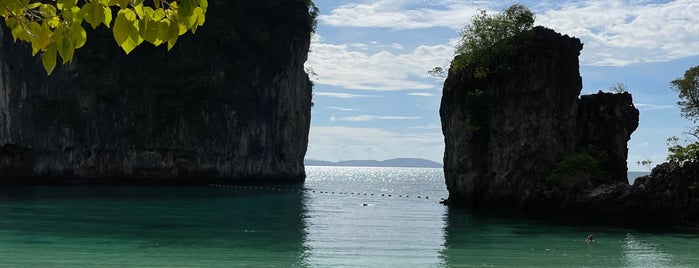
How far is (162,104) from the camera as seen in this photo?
223ft

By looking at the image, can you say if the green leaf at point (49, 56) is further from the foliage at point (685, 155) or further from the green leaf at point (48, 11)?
the foliage at point (685, 155)

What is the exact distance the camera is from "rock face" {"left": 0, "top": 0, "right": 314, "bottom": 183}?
63.7 m

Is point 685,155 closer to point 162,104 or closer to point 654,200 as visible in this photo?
point 654,200

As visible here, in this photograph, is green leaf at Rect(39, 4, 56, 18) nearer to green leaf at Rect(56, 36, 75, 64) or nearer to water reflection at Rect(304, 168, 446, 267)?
green leaf at Rect(56, 36, 75, 64)

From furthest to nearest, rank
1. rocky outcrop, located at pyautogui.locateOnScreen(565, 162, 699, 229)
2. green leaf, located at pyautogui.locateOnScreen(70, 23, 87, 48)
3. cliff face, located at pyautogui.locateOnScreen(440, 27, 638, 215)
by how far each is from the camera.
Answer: cliff face, located at pyautogui.locateOnScreen(440, 27, 638, 215) → rocky outcrop, located at pyautogui.locateOnScreen(565, 162, 699, 229) → green leaf, located at pyautogui.locateOnScreen(70, 23, 87, 48)

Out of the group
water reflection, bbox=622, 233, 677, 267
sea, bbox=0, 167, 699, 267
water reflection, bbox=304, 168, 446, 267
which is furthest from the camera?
water reflection, bbox=304, 168, 446, 267

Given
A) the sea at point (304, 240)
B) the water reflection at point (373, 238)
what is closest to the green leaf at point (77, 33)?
the sea at point (304, 240)

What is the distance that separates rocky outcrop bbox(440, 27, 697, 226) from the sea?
428cm

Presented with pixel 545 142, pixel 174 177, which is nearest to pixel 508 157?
pixel 545 142

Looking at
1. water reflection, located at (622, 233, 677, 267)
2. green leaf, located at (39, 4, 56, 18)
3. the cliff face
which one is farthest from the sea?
green leaf, located at (39, 4, 56, 18)

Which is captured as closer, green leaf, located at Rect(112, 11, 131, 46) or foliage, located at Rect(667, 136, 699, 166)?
green leaf, located at Rect(112, 11, 131, 46)

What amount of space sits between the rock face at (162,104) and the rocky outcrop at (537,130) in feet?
125

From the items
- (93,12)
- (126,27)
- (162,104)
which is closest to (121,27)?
(126,27)

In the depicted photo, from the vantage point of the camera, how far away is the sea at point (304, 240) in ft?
58.4
